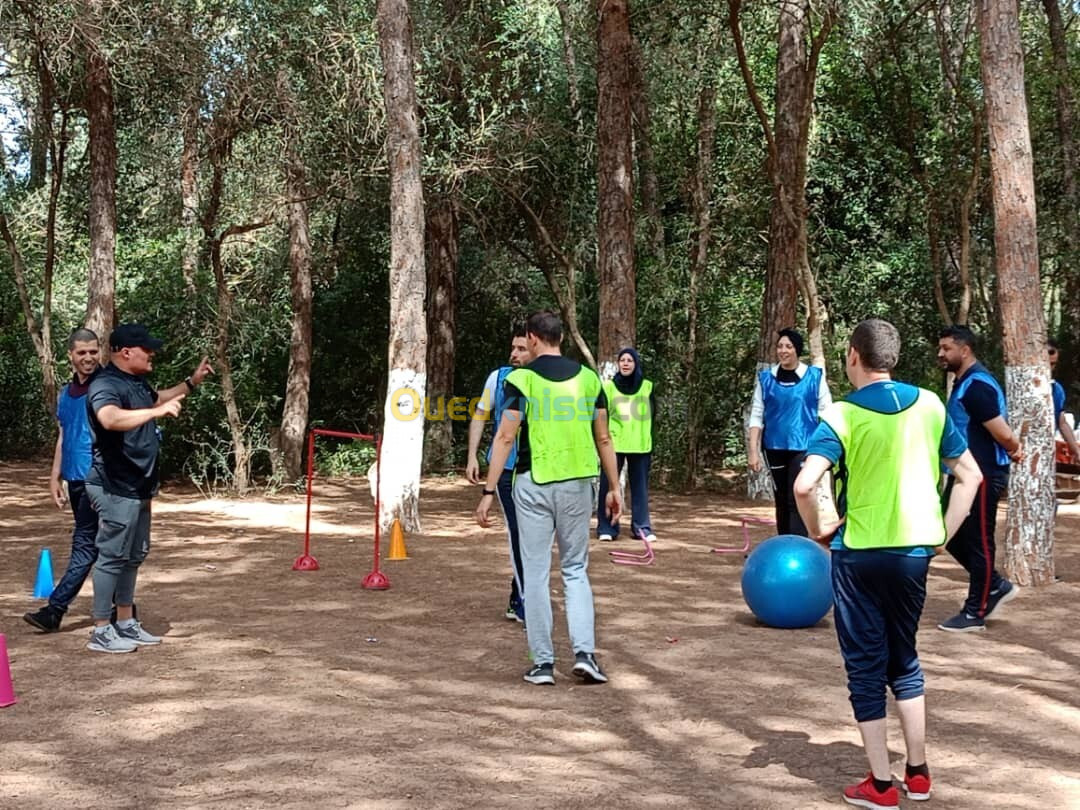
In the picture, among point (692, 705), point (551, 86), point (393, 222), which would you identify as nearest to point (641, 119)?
point (551, 86)

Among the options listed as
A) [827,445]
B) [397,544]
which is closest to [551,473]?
[827,445]

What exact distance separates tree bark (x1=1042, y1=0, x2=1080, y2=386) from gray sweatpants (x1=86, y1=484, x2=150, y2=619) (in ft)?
59.0

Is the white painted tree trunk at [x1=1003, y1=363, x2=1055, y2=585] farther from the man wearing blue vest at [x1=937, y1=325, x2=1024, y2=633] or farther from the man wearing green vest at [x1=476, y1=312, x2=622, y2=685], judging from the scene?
the man wearing green vest at [x1=476, y1=312, x2=622, y2=685]

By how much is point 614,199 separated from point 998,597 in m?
8.95

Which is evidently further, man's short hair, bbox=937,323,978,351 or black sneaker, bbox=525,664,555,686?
man's short hair, bbox=937,323,978,351

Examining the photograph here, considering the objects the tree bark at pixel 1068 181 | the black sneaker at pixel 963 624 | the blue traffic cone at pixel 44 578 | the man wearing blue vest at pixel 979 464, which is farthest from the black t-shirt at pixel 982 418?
the tree bark at pixel 1068 181

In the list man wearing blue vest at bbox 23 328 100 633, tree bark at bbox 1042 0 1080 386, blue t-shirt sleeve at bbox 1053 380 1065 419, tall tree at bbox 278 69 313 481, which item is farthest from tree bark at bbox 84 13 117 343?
tree bark at bbox 1042 0 1080 386

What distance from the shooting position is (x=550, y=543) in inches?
273

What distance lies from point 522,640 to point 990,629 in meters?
3.11

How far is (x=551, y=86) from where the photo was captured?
21078 millimetres

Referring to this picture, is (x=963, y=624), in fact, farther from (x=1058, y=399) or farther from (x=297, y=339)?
(x=297, y=339)

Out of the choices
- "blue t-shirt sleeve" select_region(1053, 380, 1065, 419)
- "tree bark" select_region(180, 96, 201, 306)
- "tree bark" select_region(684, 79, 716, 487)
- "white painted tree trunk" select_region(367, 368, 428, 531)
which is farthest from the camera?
"tree bark" select_region(684, 79, 716, 487)

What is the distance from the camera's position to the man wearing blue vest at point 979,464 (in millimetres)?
7965

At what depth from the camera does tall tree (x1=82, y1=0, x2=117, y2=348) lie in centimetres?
1692
